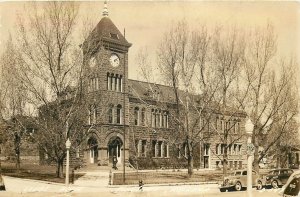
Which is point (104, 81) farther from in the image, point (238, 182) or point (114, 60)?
point (238, 182)

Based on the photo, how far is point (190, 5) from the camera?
15.0 m

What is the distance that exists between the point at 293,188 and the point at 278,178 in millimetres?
6419

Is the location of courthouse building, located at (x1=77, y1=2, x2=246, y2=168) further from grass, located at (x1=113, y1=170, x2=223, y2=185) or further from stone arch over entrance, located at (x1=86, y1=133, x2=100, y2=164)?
grass, located at (x1=113, y1=170, x2=223, y2=185)

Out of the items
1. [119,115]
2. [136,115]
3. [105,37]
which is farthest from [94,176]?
[136,115]

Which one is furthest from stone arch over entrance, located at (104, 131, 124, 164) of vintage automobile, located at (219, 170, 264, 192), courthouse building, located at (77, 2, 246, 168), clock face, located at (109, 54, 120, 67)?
vintage automobile, located at (219, 170, 264, 192)

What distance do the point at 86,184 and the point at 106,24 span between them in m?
6.60

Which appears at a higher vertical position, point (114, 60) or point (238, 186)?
point (114, 60)

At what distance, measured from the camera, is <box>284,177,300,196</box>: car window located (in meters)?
13.3

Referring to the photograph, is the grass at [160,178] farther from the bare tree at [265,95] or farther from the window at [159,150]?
the window at [159,150]

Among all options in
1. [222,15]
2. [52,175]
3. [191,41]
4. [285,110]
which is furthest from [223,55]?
[52,175]

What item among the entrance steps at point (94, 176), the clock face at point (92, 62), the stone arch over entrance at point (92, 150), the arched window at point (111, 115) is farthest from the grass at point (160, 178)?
the clock face at point (92, 62)

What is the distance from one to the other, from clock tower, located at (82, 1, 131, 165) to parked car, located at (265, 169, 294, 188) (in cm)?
657

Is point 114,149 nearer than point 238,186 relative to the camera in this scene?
No

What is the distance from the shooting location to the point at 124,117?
77.3 feet
